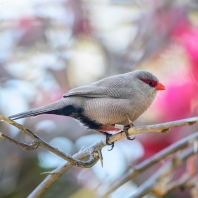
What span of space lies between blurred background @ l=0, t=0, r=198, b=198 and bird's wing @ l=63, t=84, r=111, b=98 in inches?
17.5

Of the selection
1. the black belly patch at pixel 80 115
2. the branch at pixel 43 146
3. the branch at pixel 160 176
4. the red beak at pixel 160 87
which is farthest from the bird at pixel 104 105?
the branch at pixel 43 146

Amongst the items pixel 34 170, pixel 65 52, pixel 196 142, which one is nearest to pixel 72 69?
pixel 65 52

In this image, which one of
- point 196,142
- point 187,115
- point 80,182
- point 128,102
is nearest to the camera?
point 196,142

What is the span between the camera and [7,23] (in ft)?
10.2

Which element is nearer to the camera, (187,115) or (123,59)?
(187,115)

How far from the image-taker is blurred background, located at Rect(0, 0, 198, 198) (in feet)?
8.57

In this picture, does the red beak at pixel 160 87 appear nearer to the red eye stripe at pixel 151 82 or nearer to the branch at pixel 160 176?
the red eye stripe at pixel 151 82

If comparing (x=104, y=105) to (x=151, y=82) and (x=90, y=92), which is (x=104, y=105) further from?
(x=151, y=82)

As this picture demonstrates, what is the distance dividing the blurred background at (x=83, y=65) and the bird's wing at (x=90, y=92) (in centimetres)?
44

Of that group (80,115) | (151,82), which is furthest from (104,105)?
(151,82)

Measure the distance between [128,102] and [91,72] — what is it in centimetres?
104

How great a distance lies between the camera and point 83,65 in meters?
3.28

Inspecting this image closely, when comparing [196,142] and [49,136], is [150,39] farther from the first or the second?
[196,142]

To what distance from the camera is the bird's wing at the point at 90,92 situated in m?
2.20
